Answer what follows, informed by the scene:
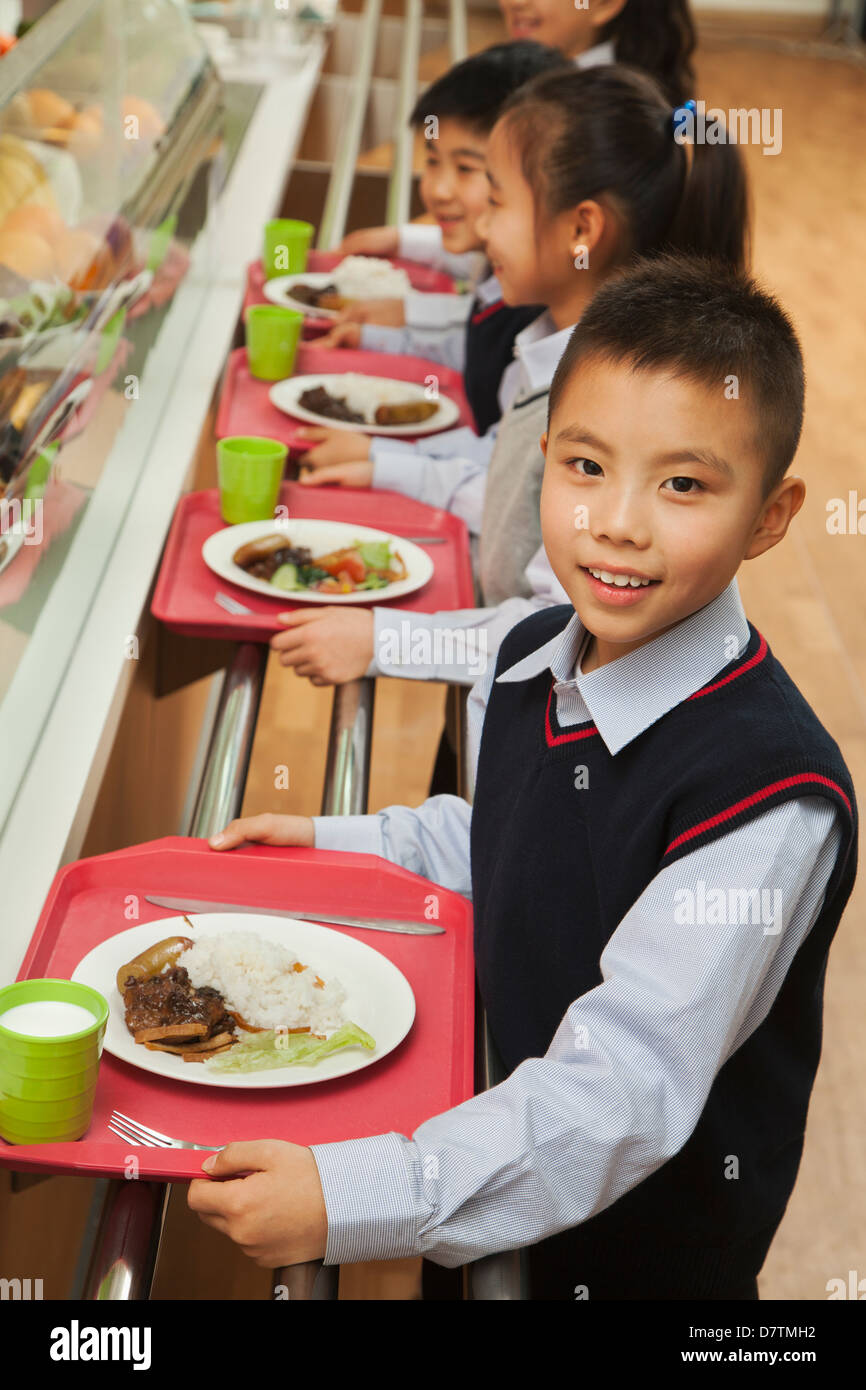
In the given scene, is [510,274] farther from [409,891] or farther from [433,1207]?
[433,1207]

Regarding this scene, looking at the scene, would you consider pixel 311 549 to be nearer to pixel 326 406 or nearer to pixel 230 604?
pixel 230 604

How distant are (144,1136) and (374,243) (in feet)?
7.97

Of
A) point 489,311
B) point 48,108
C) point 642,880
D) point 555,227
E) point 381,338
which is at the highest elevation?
point 48,108

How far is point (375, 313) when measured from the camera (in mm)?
2654

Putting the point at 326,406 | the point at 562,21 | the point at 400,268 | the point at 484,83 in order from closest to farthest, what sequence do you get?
1. the point at 326,406
2. the point at 484,83
3. the point at 562,21
4. the point at 400,268

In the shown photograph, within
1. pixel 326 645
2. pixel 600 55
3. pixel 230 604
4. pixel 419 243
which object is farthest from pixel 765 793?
pixel 419 243

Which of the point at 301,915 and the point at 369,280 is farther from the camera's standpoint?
the point at 369,280

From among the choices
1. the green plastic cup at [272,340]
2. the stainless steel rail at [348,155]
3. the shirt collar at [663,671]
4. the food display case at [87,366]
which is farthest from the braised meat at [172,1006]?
the stainless steel rail at [348,155]

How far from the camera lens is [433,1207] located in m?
0.86

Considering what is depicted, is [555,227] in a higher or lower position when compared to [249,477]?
higher

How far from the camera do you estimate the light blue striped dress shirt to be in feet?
2.81

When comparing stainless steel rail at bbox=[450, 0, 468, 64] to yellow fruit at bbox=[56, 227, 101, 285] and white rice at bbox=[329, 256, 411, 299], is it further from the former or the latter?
yellow fruit at bbox=[56, 227, 101, 285]

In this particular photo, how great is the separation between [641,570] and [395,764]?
7.09ft
